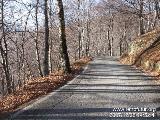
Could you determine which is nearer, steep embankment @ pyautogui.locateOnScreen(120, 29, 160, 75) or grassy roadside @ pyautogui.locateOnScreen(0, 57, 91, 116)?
grassy roadside @ pyautogui.locateOnScreen(0, 57, 91, 116)

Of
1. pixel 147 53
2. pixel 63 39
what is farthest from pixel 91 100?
pixel 147 53

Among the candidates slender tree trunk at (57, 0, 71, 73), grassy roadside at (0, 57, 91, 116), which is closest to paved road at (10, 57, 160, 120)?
grassy roadside at (0, 57, 91, 116)

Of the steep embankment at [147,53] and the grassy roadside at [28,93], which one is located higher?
the steep embankment at [147,53]

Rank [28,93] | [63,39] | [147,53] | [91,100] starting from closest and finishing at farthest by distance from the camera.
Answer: [91,100] < [28,93] < [63,39] < [147,53]

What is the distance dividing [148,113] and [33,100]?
4.46m

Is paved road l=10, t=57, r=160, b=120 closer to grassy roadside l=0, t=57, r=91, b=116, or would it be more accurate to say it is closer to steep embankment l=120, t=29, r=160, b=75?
grassy roadside l=0, t=57, r=91, b=116

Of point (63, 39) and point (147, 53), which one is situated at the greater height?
point (63, 39)

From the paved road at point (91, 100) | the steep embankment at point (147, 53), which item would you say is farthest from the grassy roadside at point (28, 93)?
the steep embankment at point (147, 53)

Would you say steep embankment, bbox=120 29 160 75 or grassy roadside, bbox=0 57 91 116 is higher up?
steep embankment, bbox=120 29 160 75

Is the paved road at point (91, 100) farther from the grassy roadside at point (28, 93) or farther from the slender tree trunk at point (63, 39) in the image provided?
the slender tree trunk at point (63, 39)

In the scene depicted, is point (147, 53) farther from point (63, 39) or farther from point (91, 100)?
point (91, 100)

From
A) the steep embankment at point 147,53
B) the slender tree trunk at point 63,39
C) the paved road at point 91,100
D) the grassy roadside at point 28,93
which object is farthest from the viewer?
the steep embankment at point 147,53

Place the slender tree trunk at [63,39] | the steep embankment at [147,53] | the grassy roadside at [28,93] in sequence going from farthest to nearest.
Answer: the steep embankment at [147,53] → the slender tree trunk at [63,39] → the grassy roadside at [28,93]

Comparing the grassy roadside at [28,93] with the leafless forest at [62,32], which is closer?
the grassy roadside at [28,93]
